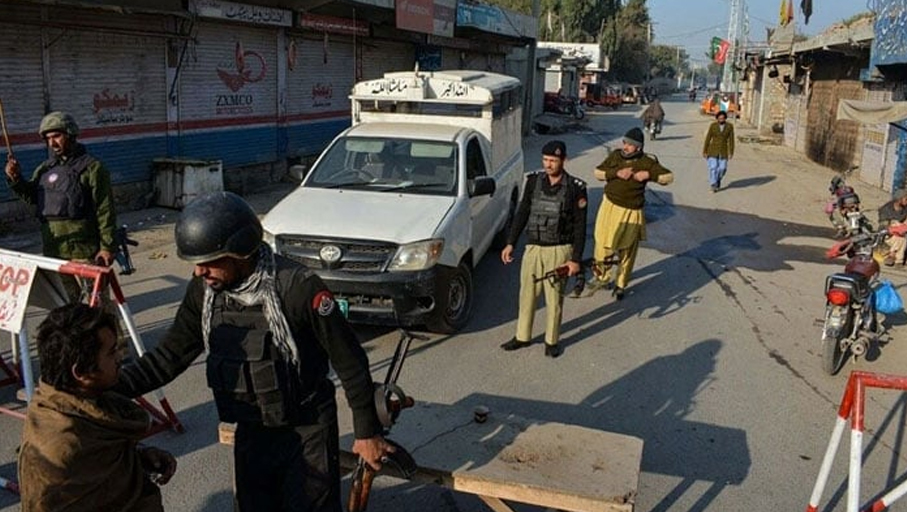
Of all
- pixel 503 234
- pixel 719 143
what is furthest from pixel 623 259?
pixel 719 143

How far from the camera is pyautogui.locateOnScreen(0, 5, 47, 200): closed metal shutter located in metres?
10.7

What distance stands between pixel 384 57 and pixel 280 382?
20921 millimetres

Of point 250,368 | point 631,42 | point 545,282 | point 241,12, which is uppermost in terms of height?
point 631,42

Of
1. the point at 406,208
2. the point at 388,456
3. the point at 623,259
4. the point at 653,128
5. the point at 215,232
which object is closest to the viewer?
the point at 215,232

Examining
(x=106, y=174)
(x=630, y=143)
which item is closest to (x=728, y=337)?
(x=630, y=143)

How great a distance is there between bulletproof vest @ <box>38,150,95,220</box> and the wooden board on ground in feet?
9.20

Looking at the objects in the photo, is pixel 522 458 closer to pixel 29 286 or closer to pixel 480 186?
pixel 29 286

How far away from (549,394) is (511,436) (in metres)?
2.02

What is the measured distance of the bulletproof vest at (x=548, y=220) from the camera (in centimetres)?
647

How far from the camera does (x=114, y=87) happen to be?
41.5ft

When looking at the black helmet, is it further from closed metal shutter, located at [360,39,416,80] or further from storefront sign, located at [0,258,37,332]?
closed metal shutter, located at [360,39,416,80]

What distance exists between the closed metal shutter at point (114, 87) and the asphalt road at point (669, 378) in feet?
6.12

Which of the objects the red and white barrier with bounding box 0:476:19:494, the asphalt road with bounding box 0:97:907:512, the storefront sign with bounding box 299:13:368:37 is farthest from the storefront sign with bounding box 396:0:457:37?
the red and white barrier with bounding box 0:476:19:494

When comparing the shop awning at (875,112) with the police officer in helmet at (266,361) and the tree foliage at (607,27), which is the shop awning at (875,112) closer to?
the police officer in helmet at (266,361)
